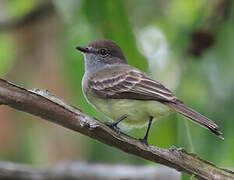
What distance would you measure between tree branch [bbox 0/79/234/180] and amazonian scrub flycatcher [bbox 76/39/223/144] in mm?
332

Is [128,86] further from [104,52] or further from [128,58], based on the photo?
[104,52]

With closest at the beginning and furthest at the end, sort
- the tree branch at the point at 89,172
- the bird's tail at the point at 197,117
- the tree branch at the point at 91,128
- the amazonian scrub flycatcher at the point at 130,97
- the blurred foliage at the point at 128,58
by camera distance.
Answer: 1. the tree branch at the point at 91,128
2. the bird's tail at the point at 197,117
3. the amazonian scrub flycatcher at the point at 130,97
4. the blurred foliage at the point at 128,58
5. the tree branch at the point at 89,172

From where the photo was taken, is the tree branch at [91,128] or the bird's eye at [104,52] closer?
the tree branch at [91,128]

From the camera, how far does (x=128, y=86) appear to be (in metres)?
4.80

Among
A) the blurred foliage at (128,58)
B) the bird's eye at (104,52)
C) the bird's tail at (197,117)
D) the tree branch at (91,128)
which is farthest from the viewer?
the bird's eye at (104,52)

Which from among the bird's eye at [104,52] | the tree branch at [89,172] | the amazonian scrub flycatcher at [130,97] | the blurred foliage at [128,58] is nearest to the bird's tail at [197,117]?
the amazonian scrub flycatcher at [130,97]

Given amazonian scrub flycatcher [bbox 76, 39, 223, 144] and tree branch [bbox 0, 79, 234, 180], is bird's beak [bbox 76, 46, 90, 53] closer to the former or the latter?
amazonian scrub flycatcher [bbox 76, 39, 223, 144]

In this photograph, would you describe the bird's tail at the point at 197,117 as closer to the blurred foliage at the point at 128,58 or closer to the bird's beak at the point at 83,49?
the blurred foliage at the point at 128,58

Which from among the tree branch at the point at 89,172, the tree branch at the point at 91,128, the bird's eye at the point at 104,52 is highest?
the bird's eye at the point at 104,52

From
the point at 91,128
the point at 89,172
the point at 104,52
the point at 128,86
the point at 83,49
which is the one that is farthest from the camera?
the point at 104,52

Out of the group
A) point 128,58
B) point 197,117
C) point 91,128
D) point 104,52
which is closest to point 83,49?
point 104,52

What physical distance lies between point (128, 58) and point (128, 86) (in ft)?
1.92

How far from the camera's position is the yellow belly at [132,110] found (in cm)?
450

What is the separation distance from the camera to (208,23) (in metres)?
5.71
